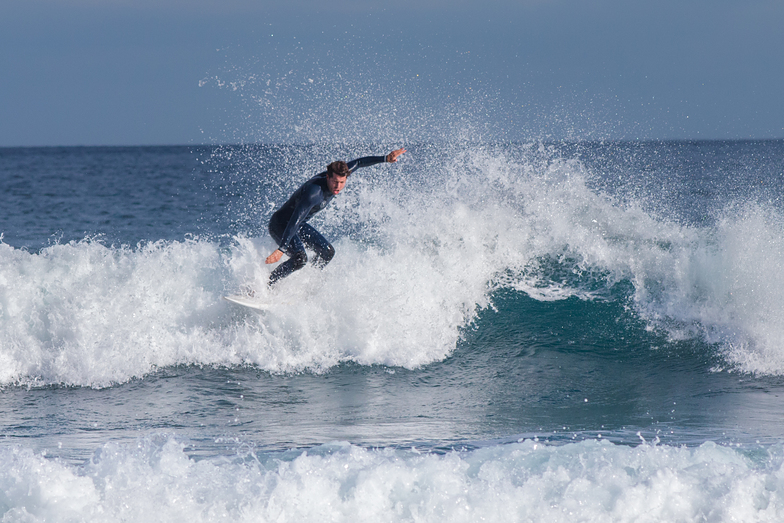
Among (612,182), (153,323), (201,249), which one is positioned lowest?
(153,323)

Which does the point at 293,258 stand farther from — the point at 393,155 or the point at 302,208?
the point at 393,155

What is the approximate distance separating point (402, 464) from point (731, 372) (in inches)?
165

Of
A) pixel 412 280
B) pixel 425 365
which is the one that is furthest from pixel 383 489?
pixel 412 280

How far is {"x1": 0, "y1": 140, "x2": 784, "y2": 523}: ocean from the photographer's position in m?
3.66

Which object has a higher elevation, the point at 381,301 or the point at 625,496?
the point at 381,301

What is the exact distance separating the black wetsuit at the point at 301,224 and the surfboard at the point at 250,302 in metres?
0.25

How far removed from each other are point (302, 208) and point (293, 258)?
67 centimetres

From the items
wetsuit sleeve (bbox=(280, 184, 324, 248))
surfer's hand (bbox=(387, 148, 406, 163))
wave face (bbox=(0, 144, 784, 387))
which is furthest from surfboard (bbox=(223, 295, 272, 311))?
surfer's hand (bbox=(387, 148, 406, 163))

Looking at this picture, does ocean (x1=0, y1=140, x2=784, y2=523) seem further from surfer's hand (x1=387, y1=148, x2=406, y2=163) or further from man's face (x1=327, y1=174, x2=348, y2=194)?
surfer's hand (x1=387, y1=148, x2=406, y2=163)

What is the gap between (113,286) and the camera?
7641 millimetres

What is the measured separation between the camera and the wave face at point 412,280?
6996 millimetres

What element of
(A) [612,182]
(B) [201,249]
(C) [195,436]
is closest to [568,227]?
(B) [201,249]

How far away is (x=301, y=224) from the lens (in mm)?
6855

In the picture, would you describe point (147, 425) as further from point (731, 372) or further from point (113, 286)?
point (731, 372)
